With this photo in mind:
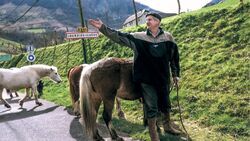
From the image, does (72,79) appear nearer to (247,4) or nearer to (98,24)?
(98,24)

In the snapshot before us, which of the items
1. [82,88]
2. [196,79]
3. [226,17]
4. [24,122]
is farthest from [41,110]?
[226,17]

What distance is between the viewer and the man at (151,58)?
6.69m

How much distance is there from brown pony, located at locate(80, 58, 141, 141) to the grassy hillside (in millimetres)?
1014

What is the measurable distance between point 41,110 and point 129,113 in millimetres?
4120

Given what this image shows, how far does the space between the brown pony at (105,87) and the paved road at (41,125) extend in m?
0.71

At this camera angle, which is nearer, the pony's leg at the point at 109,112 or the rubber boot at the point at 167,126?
the pony's leg at the point at 109,112

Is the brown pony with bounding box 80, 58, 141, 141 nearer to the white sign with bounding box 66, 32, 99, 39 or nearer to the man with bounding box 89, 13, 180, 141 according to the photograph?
the man with bounding box 89, 13, 180, 141

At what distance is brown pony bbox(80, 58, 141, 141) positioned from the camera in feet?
24.1

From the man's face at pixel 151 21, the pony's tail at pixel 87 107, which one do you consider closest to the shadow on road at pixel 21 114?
the pony's tail at pixel 87 107

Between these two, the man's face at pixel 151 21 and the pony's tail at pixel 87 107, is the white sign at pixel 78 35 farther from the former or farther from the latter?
the man's face at pixel 151 21

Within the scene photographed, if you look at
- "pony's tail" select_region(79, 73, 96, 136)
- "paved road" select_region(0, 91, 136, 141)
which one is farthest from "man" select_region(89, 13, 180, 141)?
"paved road" select_region(0, 91, 136, 141)

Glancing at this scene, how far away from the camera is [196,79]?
1203cm

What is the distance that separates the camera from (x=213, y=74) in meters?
11.7

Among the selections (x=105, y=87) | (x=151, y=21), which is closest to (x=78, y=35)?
(x=105, y=87)
